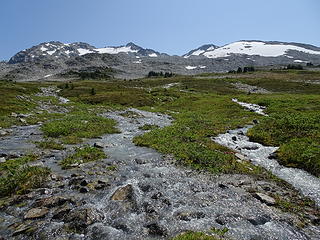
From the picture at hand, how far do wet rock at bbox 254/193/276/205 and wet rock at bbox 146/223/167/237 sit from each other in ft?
21.5

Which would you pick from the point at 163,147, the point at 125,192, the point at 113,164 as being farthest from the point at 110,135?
the point at 125,192

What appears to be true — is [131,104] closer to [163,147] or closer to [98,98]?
[98,98]

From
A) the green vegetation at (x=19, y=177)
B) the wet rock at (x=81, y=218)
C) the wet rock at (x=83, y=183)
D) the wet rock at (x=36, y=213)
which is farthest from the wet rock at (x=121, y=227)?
the green vegetation at (x=19, y=177)

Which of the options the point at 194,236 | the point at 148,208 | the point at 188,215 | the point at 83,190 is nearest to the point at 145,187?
the point at 148,208

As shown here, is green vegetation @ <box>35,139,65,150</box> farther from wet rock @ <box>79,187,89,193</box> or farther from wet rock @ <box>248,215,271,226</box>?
wet rock @ <box>248,215,271,226</box>

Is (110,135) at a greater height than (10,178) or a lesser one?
lesser

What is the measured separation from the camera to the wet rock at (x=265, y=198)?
15037 millimetres

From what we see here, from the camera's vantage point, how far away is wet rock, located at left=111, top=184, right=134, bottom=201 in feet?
50.2

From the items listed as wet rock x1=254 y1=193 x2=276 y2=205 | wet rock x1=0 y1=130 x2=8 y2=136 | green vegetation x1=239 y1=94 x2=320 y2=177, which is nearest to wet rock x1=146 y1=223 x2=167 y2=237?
wet rock x1=254 y1=193 x2=276 y2=205

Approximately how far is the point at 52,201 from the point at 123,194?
3944 mm

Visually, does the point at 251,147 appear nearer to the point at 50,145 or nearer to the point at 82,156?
the point at 82,156

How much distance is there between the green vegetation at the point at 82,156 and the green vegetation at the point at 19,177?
7.54ft

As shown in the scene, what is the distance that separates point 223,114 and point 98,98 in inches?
1465

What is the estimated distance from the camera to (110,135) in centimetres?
3356
